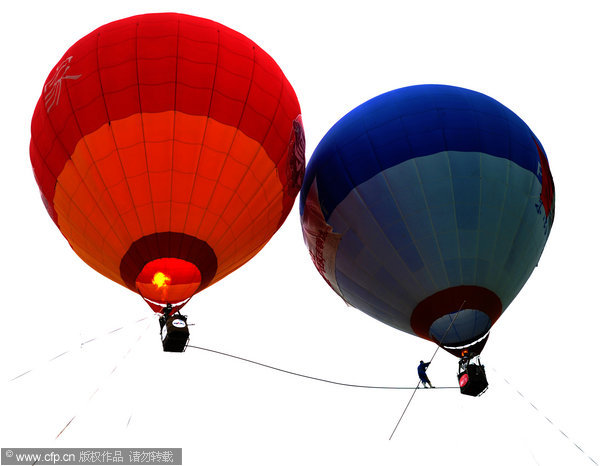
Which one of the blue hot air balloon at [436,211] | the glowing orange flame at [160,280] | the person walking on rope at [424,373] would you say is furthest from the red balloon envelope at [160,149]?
the person walking on rope at [424,373]

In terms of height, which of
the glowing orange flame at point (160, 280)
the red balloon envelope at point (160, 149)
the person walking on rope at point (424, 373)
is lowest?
the person walking on rope at point (424, 373)

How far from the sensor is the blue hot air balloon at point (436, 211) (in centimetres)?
945

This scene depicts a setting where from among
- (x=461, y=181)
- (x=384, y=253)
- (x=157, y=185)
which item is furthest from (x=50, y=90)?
(x=461, y=181)

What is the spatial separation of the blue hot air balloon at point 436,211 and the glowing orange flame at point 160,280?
236 cm

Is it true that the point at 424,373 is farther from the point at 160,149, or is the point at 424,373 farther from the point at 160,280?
the point at 160,149

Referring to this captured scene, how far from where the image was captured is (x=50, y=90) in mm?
9062

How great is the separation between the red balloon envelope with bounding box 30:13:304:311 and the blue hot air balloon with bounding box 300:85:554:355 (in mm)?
1167

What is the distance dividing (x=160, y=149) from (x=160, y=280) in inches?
60.8

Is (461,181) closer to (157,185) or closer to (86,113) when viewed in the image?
(157,185)

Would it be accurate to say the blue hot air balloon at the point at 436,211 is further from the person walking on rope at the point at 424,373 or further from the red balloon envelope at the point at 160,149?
the red balloon envelope at the point at 160,149

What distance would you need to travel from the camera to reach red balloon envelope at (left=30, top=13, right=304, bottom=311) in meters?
8.51

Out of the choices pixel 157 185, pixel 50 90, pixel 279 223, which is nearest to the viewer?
pixel 157 185

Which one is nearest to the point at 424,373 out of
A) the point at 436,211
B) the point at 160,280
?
the point at 436,211

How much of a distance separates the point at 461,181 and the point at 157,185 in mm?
3696
